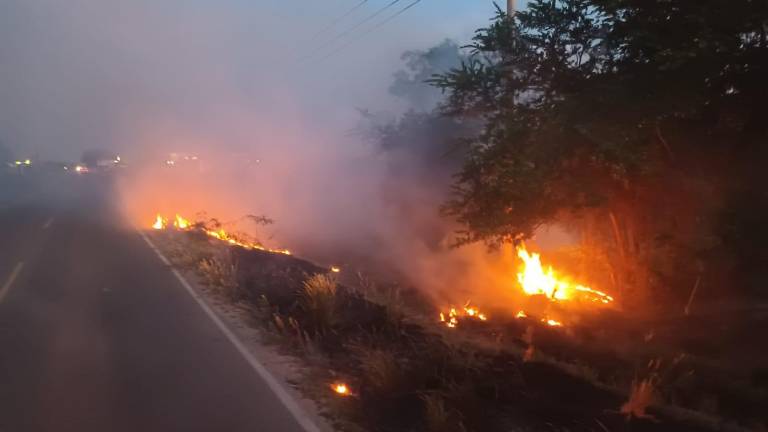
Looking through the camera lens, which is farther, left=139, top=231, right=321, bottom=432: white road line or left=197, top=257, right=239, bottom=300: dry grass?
left=197, top=257, right=239, bottom=300: dry grass

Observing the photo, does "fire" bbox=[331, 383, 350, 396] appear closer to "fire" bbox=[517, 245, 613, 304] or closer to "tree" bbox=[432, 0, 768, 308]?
"tree" bbox=[432, 0, 768, 308]

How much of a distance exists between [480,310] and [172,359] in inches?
213

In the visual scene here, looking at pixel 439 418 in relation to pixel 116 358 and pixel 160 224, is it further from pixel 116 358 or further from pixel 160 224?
pixel 160 224

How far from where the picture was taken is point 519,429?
5.73 m

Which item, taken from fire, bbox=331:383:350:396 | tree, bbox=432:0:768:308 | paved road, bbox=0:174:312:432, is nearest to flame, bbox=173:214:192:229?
paved road, bbox=0:174:312:432

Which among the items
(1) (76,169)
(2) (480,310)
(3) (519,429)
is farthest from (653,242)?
(1) (76,169)

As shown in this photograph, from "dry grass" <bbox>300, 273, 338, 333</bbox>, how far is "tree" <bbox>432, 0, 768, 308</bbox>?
2789 millimetres

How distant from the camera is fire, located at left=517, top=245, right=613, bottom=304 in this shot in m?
12.5

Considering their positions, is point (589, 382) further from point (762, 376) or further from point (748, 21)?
point (748, 21)

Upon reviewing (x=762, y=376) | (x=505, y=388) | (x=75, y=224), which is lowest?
(x=505, y=388)

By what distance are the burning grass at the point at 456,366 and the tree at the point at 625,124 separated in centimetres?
153

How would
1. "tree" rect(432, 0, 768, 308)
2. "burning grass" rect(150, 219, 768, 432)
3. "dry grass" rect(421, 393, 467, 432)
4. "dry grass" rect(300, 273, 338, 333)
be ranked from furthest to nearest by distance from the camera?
"dry grass" rect(300, 273, 338, 333) < "tree" rect(432, 0, 768, 308) < "burning grass" rect(150, 219, 768, 432) < "dry grass" rect(421, 393, 467, 432)

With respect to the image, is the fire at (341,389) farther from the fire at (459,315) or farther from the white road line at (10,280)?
the white road line at (10,280)

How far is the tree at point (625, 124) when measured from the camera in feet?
26.8
